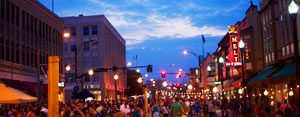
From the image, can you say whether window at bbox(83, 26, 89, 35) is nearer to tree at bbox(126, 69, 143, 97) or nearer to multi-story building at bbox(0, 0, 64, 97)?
tree at bbox(126, 69, 143, 97)

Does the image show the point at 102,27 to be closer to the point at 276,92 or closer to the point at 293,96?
the point at 276,92

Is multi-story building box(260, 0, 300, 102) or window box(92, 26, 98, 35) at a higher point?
window box(92, 26, 98, 35)

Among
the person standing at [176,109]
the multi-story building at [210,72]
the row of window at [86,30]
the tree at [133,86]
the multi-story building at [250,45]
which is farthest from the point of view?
the tree at [133,86]

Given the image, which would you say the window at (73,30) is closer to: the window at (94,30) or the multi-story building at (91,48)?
the multi-story building at (91,48)

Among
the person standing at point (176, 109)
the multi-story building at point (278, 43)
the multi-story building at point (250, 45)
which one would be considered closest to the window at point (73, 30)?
the multi-story building at point (250, 45)

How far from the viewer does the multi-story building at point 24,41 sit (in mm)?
40188

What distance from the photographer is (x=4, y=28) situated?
132 feet

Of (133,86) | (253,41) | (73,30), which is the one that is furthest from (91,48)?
(253,41)

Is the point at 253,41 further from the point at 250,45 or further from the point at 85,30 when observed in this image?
the point at 85,30

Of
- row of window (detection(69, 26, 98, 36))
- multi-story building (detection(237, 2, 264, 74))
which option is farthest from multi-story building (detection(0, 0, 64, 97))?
row of window (detection(69, 26, 98, 36))

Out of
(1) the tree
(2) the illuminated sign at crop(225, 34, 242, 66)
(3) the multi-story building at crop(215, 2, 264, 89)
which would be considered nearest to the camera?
(3) the multi-story building at crop(215, 2, 264, 89)

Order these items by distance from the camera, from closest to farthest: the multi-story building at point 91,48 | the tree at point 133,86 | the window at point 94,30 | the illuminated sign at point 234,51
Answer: the illuminated sign at point 234,51
the multi-story building at point 91,48
the window at point 94,30
the tree at point 133,86

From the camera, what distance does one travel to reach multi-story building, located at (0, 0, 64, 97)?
132ft

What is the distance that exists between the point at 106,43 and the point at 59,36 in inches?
1176
